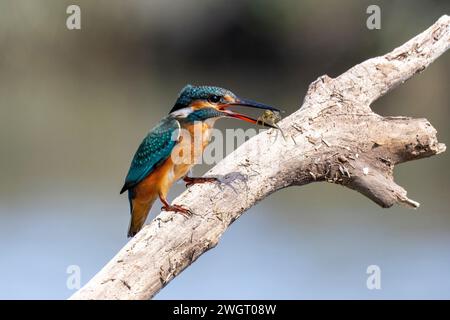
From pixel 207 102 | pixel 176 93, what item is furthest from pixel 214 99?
pixel 176 93

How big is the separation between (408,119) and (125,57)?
10.6m

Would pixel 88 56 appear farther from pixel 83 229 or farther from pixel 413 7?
pixel 83 229

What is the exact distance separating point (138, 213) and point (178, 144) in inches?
13.6

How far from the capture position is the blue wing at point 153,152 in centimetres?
354

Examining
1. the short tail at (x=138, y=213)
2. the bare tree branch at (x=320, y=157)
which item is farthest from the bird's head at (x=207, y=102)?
the short tail at (x=138, y=213)

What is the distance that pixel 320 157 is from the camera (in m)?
3.61

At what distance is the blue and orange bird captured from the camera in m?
3.55

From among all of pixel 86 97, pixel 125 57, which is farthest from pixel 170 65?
pixel 86 97

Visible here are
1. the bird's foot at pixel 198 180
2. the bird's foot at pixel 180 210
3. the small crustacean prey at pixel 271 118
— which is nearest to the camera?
the bird's foot at pixel 180 210

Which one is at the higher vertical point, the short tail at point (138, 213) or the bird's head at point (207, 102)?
the bird's head at point (207, 102)

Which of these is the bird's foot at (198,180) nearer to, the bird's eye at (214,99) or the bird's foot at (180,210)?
the bird's foot at (180,210)

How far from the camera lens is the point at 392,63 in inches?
153

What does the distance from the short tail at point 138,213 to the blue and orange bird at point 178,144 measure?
0.06ft
